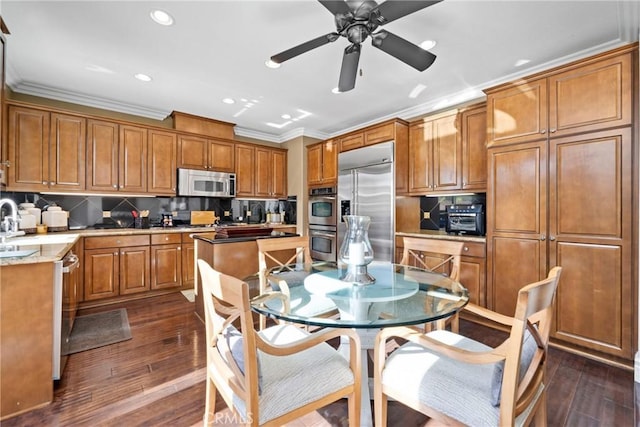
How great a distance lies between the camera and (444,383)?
1.10 metres

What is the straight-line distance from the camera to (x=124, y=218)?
401 cm

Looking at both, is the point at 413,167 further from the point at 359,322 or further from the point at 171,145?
the point at 171,145

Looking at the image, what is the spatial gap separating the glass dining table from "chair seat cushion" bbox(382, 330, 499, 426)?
190 mm

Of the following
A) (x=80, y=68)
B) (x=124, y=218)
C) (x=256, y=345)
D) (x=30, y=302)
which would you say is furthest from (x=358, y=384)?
(x=124, y=218)

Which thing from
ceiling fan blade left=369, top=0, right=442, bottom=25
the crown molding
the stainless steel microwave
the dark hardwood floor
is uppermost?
the crown molding

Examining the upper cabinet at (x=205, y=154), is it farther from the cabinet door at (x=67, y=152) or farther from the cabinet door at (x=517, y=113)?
the cabinet door at (x=517, y=113)

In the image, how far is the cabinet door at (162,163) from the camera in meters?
3.91

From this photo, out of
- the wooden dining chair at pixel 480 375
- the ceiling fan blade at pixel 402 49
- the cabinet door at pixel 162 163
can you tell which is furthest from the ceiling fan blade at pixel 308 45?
the cabinet door at pixel 162 163

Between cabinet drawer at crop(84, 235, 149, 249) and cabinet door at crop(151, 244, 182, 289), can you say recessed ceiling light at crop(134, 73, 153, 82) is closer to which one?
cabinet drawer at crop(84, 235, 149, 249)

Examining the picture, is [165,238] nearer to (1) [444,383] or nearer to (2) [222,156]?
(2) [222,156]

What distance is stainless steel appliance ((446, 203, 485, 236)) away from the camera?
2990mm

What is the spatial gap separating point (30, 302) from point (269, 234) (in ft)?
5.72

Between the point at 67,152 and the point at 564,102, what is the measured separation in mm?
5089

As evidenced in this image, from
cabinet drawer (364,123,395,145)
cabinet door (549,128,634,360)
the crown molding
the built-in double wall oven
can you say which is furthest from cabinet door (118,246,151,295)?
cabinet door (549,128,634,360)
